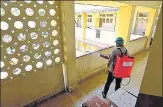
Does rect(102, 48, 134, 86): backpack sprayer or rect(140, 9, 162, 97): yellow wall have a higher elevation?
rect(140, 9, 162, 97): yellow wall

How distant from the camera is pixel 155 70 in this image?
53.5 inches

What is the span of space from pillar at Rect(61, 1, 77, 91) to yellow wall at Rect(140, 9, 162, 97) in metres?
1.47

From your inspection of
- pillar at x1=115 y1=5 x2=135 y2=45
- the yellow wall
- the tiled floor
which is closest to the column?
pillar at x1=115 y1=5 x2=135 y2=45

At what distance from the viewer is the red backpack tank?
2.30 meters

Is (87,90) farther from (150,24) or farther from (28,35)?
(150,24)

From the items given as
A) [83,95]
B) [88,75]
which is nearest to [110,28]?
[88,75]

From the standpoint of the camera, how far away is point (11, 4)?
170 cm

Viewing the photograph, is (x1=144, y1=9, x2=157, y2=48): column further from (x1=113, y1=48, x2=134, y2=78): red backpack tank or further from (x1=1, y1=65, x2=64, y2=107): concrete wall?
(x1=1, y1=65, x2=64, y2=107): concrete wall

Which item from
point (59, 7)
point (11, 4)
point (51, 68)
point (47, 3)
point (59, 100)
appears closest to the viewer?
point (11, 4)

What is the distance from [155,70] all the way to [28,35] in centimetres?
172

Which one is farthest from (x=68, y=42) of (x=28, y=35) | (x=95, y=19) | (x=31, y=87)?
(x=95, y=19)

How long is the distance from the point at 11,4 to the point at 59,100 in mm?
1945

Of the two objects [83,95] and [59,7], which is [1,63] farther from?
[83,95]

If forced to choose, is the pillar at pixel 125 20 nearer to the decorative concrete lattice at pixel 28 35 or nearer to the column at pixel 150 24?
the column at pixel 150 24
